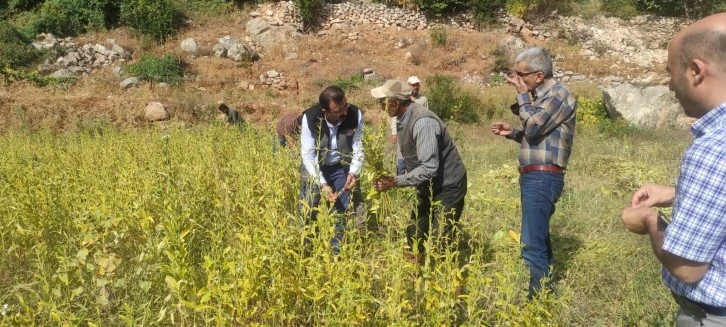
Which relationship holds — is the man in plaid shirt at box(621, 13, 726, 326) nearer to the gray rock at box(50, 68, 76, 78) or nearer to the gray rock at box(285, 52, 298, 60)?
the gray rock at box(50, 68, 76, 78)

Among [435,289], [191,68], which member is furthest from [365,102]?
[435,289]

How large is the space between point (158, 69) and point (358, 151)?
1492 cm

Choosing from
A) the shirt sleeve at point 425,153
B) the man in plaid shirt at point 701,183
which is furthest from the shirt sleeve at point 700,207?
the shirt sleeve at point 425,153

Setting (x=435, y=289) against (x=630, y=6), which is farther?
(x=630, y=6)

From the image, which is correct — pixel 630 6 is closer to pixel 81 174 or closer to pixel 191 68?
pixel 191 68

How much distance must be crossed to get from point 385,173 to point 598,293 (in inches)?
69.9

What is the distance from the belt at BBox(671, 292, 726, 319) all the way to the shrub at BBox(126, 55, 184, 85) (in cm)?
1643

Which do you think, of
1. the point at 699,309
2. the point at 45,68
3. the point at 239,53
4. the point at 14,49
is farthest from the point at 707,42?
the point at 14,49

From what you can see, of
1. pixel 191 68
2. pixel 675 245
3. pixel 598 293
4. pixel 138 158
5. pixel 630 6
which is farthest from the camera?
pixel 630 6

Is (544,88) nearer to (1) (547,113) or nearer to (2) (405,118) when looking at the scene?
(1) (547,113)

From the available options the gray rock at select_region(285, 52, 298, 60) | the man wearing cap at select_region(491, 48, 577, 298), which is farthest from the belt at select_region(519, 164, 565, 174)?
the gray rock at select_region(285, 52, 298, 60)

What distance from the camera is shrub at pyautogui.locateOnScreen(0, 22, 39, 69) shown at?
16438mm

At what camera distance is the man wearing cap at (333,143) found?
3.94 m

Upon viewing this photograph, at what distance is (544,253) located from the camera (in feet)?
11.0
